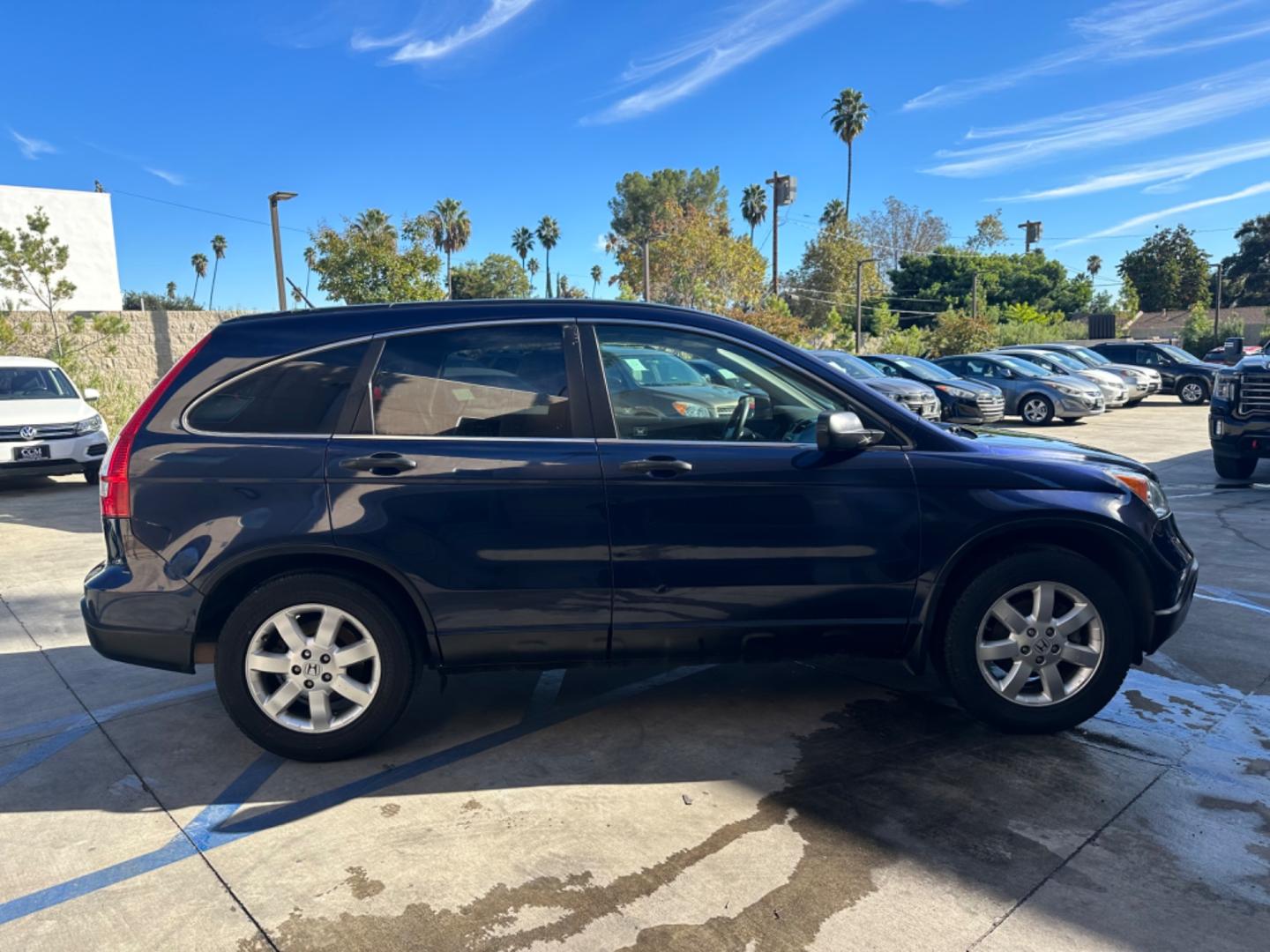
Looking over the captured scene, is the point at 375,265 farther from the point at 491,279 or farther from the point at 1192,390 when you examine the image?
the point at 491,279

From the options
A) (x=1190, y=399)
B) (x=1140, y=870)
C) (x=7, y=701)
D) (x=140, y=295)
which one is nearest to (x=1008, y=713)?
(x=1140, y=870)

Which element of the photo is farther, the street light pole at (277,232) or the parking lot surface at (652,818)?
the street light pole at (277,232)

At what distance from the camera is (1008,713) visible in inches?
144

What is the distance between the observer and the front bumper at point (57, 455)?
10047mm

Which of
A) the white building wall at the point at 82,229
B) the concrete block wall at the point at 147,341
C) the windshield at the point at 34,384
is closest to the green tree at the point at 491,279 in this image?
the white building wall at the point at 82,229

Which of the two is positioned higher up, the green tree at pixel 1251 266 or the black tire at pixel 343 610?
the green tree at pixel 1251 266

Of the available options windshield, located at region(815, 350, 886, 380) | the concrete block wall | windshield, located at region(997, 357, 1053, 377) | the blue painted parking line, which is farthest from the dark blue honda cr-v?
the concrete block wall

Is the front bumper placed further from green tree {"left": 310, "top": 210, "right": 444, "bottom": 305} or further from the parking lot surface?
green tree {"left": 310, "top": 210, "right": 444, "bottom": 305}

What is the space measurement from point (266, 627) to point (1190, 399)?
1005 inches

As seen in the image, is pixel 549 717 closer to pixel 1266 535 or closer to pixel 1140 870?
pixel 1140 870

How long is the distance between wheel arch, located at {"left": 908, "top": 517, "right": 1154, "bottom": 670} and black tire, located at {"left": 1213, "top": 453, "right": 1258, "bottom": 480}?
25.1 feet

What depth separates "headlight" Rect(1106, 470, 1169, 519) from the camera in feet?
12.0

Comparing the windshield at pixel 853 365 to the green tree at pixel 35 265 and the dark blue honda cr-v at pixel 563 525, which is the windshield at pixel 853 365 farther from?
→ the green tree at pixel 35 265

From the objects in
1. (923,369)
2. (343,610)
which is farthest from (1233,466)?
(343,610)
